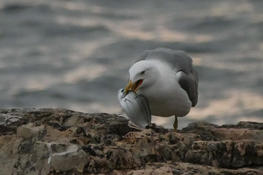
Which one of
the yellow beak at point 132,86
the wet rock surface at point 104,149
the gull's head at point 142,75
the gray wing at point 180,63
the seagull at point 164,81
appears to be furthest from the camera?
the gray wing at point 180,63

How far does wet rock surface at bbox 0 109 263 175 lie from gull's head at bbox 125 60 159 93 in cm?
105

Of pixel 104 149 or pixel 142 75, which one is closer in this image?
pixel 104 149

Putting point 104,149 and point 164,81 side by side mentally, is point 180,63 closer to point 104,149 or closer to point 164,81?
point 164,81

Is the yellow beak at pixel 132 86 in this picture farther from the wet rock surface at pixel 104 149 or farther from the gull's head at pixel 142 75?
the wet rock surface at pixel 104 149

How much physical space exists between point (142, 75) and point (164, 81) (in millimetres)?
379

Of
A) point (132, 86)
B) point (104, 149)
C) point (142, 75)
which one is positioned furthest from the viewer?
point (142, 75)

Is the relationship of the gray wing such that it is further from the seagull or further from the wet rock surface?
the wet rock surface

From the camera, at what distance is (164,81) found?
24.7ft

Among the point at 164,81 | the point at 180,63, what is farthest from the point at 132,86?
the point at 180,63

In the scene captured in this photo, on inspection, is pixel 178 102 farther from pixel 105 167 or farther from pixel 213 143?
pixel 105 167

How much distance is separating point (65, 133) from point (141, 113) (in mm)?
1089

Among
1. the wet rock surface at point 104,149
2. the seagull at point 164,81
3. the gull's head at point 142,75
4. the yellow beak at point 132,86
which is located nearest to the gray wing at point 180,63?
the seagull at point 164,81

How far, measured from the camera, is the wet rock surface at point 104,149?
4.78m

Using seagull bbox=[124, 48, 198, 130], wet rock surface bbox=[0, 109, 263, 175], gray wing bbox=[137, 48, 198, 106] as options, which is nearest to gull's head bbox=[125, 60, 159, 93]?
seagull bbox=[124, 48, 198, 130]
